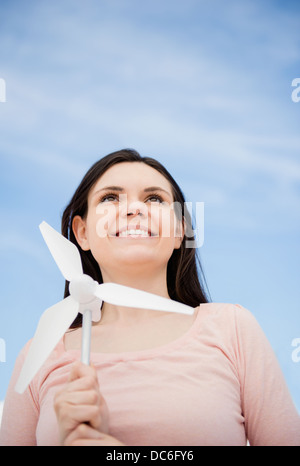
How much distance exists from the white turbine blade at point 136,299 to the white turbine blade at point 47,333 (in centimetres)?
13

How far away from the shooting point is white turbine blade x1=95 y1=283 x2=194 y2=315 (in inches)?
69.8

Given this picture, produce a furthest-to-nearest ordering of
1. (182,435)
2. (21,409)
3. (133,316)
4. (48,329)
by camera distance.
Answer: (133,316) → (21,409) → (48,329) → (182,435)

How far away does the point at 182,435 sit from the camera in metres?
1.76

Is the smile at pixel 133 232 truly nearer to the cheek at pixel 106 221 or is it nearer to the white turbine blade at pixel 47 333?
the cheek at pixel 106 221

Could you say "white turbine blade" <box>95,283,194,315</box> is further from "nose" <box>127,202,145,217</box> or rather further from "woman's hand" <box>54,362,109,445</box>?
"nose" <box>127,202,145,217</box>

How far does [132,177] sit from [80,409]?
1230mm

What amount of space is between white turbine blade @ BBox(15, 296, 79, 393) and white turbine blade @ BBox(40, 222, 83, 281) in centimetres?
25

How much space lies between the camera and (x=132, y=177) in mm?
2465

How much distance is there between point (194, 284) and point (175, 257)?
0.18 m

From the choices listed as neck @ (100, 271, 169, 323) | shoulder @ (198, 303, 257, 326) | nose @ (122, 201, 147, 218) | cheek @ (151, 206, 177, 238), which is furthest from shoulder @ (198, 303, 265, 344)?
nose @ (122, 201, 147, 218)

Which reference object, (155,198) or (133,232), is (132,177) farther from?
(133,232)

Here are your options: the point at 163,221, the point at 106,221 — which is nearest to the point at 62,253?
the point at 106,221
